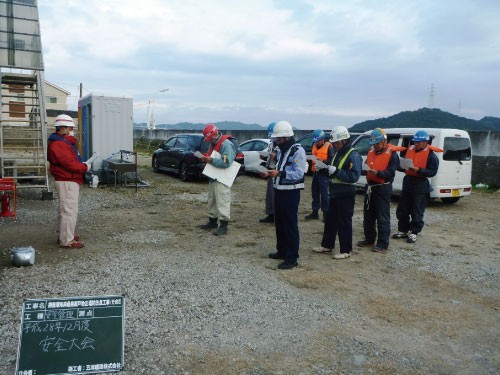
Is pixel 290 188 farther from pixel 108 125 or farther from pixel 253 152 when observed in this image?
pixel 253 152

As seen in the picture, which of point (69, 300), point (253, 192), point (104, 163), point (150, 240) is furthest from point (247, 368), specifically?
point (104, 163)

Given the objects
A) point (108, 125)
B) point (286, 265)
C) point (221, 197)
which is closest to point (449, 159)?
point (221, 197)

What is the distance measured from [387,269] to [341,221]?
2.91ft

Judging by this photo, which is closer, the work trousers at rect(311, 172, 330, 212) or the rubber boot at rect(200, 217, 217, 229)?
the rubber boot at rect(200, 217, 217, 229)

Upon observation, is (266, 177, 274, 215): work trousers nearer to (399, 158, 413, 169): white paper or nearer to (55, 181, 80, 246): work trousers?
(399, 158, 413, 169): white paper

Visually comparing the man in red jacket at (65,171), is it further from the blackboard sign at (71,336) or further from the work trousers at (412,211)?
the work trousers at (412,211)

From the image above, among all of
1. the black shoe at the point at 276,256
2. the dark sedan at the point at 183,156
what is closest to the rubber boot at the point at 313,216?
the black shoe at the point at 276,256

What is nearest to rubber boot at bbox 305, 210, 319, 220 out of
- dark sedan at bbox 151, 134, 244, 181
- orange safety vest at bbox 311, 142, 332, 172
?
orange safety vest at bbox 311, 142, 332, 172

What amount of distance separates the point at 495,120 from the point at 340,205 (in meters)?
22.3

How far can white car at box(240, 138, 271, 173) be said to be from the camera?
1522 centimetres

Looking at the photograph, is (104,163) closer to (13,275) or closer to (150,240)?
(150,240)

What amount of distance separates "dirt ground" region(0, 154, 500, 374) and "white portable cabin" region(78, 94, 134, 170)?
2.37m

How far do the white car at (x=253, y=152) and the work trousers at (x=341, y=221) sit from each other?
892 centimetres

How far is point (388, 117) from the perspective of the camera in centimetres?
2162
